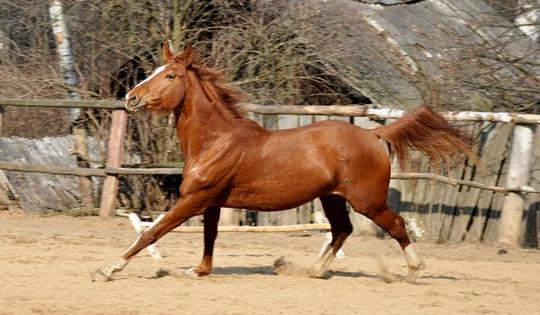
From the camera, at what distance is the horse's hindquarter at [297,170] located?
8.22m

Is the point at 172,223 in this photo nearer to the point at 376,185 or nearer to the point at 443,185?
the point at 376,185

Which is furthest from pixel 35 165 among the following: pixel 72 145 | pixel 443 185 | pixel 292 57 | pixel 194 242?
pixel 443 185

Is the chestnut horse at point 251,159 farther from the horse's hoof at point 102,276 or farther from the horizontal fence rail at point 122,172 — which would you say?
the horizontal fence rail at point 122,172

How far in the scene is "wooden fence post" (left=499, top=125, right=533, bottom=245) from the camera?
11438mm

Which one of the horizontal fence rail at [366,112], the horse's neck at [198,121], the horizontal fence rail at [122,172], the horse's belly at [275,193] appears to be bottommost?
the horizontal fence rail at [122,172]

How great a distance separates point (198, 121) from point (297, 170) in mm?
943

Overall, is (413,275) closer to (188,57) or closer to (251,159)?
(251,159)

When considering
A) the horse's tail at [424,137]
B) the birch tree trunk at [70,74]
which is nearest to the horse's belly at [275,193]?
the horse's tail at [424,137]

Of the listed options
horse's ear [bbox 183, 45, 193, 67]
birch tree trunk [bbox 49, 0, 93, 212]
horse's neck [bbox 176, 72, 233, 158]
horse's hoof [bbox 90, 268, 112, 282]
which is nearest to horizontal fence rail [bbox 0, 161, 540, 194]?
birch tree trunk [bbox 49, 0, 93, 212]

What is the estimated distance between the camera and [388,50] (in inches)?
641

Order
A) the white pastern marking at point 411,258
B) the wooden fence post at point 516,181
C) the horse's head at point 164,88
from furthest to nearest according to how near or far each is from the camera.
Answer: the wooden fence post at point 516,181, the white pastern marking at point 411,258, the horse's head at point 164,88

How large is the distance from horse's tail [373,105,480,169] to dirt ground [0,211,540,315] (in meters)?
1.05

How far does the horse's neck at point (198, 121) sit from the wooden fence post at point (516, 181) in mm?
4466

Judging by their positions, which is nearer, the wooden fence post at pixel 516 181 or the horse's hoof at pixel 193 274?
the horse's hoof at pixel 193 274
